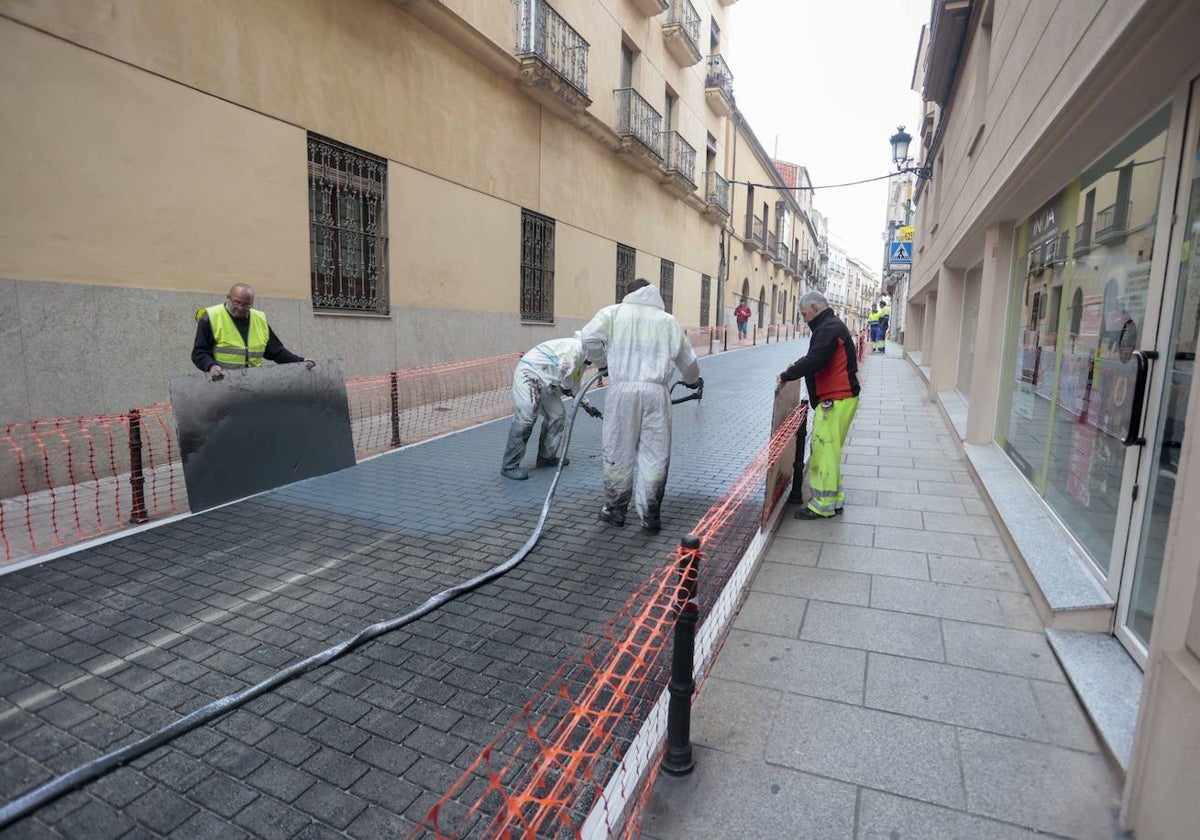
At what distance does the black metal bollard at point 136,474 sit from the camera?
4.87 metres

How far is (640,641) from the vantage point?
3350 mm

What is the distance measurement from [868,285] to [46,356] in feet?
409

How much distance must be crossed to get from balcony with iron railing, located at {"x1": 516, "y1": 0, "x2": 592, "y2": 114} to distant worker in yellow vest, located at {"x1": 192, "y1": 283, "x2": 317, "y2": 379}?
771 centimetres

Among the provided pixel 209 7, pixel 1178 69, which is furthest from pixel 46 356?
pixel 1178 69

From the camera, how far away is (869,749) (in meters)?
2.46

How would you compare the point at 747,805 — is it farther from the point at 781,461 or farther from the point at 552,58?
the point at 552,58

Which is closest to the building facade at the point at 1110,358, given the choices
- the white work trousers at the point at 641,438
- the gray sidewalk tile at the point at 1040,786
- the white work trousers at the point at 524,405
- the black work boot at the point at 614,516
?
the gray sidewalk tile at the point at 1040,786

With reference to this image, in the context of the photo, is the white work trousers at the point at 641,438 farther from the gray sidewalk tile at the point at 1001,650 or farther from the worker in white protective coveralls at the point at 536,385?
the gray sidewalk tile at the point at 1001,650

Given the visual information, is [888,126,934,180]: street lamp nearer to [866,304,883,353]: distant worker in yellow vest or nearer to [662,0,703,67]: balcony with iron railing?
[662,0,703,67]: balcony with iron railing

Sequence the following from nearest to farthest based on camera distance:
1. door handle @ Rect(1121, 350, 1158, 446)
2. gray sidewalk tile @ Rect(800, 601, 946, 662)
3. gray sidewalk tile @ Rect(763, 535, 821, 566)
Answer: door handle @ Rect(1121, 350, 1158, 446) → gray sidewalk tile @ Rect(800, 601, 946, 662) → gray sidewalk tile @ Rect(763, 535, 821, 566)

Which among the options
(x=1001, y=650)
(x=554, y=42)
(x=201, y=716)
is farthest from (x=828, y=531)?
(x=554, y=42)

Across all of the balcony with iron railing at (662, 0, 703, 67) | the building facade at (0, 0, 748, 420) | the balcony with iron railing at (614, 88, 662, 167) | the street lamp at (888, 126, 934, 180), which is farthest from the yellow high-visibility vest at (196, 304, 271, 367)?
the balcony with iron railing at (662, 0, 703, 67)

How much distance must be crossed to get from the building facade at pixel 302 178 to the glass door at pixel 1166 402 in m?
7.19

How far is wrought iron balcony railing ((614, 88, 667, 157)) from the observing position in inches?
627
